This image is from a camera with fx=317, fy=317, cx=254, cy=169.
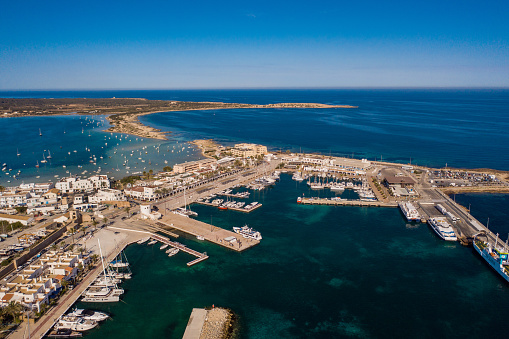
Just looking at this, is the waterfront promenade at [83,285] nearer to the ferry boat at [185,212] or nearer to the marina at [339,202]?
the ferry boat at [185,212]

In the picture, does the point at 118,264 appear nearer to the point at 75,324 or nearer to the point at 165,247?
the point at 165,247

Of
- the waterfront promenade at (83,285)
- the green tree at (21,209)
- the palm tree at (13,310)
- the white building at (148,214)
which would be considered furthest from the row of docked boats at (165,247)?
the green tree at (21,209)

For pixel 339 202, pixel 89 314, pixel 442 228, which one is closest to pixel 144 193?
pixel 89 314

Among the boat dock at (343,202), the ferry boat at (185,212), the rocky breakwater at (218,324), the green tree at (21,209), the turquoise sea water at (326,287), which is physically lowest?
the turquoise sea water at (326,287)

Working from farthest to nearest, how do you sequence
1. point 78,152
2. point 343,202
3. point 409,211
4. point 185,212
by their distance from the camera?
1. point 78,152
2. point 343,202
3. point 185,212
4. point 409,211

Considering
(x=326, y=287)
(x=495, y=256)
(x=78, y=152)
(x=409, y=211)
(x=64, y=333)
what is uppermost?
(x=78, y=152)

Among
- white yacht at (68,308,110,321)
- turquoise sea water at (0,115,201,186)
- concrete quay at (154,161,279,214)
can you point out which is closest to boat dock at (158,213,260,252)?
concrete quay at (154,161,279,214)

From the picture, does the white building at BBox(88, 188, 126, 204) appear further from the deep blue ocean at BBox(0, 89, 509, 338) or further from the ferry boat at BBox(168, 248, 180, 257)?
the ferry boat at BBox(168, 248, 180, 257)
